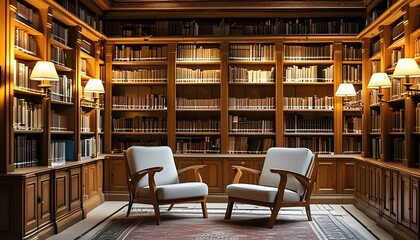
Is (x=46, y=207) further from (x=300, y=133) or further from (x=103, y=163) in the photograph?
(x=300, y=133)

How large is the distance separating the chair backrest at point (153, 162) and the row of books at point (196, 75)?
1714 mm

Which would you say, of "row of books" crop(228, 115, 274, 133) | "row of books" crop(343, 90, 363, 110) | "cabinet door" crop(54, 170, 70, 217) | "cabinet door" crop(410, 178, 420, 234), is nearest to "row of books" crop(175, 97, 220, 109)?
"row of books" crop(228, 115, 274, 133)

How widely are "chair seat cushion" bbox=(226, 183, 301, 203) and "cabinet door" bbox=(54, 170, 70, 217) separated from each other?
2062 millimetres

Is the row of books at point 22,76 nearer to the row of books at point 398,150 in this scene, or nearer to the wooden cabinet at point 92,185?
the wooden cabinet at point 92,185

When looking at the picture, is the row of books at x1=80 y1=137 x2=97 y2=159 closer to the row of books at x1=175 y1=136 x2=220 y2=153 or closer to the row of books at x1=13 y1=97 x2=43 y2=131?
the row of books at x1=175 y1=136 x2=220 y2=153

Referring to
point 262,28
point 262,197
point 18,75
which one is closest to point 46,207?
point 18,75

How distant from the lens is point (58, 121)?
7152 millimetres

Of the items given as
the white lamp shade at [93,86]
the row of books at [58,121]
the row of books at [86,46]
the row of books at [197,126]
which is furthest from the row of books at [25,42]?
the row of books at [197,126]

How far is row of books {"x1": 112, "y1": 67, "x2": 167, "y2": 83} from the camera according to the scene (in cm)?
920

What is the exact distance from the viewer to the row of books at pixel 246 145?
9109 millimetres

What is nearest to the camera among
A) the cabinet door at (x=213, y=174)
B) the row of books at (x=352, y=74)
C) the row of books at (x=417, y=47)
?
the row of books at (x=417, y=47)

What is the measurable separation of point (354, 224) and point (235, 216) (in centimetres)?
157

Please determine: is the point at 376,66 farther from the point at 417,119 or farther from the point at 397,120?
the point at 417,119

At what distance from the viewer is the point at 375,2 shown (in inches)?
326
